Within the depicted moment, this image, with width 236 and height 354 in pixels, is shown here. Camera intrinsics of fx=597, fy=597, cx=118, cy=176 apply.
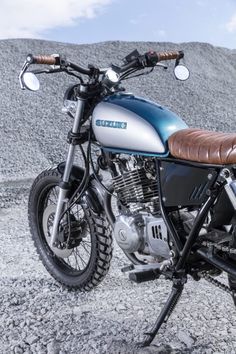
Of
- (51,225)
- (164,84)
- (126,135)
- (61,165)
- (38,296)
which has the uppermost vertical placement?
(164,84)

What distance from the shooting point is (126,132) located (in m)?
3.38

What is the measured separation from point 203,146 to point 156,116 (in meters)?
0.44

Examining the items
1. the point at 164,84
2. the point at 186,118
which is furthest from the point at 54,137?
the point at 164,84

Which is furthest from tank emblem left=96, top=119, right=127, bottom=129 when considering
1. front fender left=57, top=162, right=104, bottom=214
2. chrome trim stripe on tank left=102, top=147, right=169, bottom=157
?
front fender left=57, top=162, right=104, bottom=214

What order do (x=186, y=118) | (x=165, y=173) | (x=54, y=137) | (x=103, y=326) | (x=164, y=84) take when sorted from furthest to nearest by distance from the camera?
(x=164, y=84) < (x=186, y=118) < (x=54, y=137) < (x=103, y=326) < (x=165, y=173)

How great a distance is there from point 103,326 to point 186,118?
35.9 ft

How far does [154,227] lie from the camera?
134 inches

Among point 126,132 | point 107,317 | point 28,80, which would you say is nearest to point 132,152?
point 126,132

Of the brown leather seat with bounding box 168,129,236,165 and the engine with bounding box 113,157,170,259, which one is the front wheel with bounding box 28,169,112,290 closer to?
the engine with bounding box 113,157,170,259

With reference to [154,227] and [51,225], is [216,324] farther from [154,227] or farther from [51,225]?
[51,225]

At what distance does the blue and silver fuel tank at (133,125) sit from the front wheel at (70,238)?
23.8 inches

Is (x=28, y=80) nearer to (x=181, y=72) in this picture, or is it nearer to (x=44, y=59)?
(x=44, y=59)

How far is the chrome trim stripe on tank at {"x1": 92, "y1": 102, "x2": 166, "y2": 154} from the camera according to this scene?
10.6 ft

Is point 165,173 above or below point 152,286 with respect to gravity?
above
